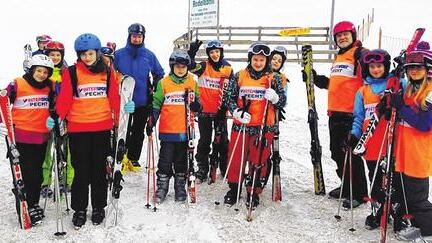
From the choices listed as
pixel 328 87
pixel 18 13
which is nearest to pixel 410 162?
pixel 328 87

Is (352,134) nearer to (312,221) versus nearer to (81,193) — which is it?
(312,221)

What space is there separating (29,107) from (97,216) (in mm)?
1467

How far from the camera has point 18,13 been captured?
1452 inches

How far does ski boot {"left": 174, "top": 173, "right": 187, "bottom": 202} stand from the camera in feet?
19.0

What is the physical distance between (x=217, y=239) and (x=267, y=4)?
4851 centimetres

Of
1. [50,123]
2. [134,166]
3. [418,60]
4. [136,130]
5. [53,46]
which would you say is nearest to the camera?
[418,60]

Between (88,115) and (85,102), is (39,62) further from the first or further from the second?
(88,115)

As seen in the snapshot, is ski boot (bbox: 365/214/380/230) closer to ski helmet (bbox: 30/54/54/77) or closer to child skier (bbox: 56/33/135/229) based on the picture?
child skier (bbox: 56/33/135/229)

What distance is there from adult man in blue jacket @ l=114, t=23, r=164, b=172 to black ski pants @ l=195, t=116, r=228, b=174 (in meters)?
0.85

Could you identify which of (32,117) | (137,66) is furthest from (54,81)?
(137,66)

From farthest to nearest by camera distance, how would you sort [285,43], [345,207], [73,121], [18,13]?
[18,13] < [285,43] < [345,207] < [73,121]

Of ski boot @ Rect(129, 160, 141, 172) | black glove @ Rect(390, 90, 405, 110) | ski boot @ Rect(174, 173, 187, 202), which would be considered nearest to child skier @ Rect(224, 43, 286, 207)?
ski boot @ Rect(174, 173, 187, 202)

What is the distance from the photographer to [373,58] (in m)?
5.05

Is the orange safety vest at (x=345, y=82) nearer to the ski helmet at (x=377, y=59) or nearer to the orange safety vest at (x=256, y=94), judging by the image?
the ski helmet at (x=377, y=59)
